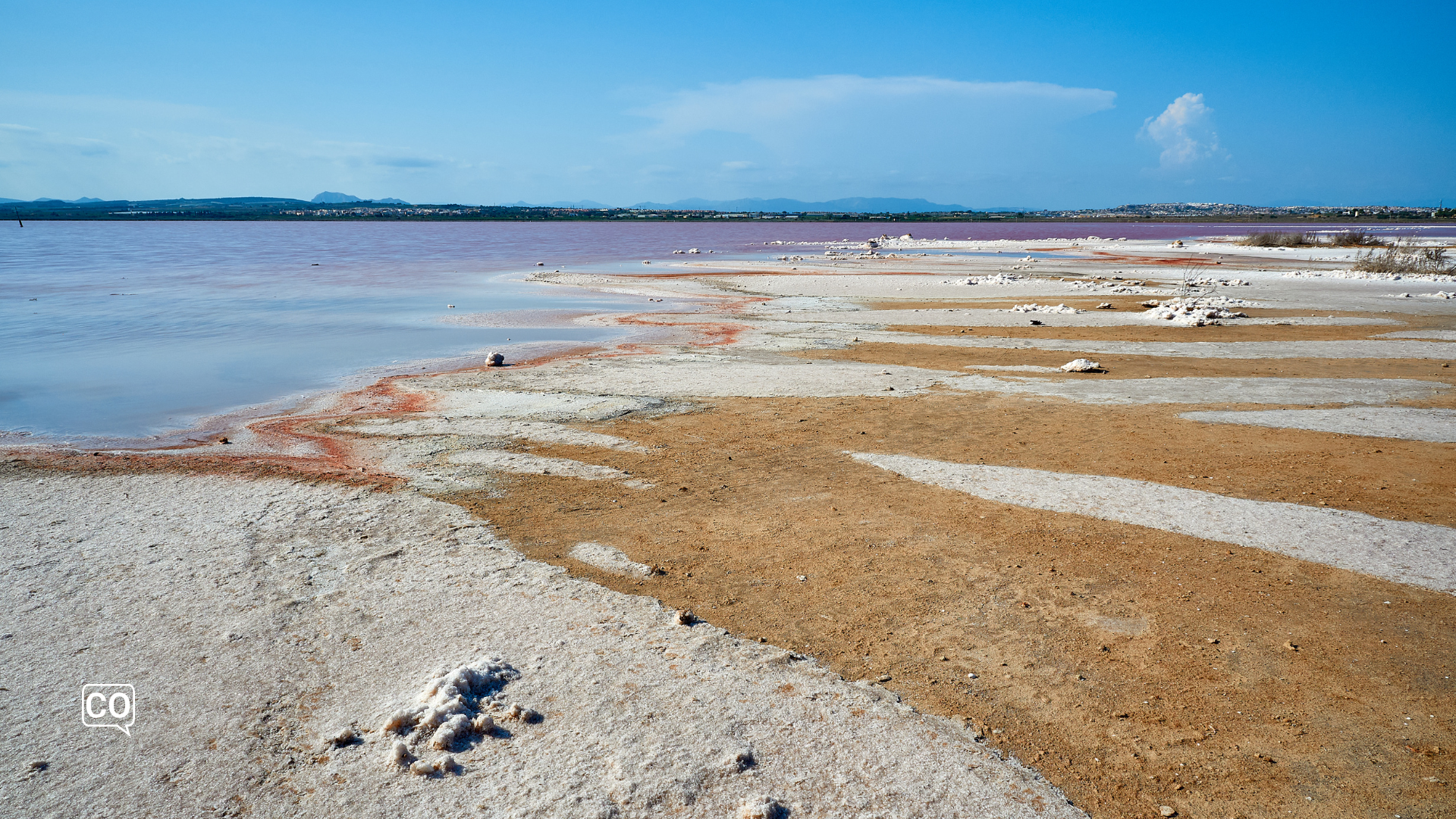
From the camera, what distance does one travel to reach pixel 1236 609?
204 inches

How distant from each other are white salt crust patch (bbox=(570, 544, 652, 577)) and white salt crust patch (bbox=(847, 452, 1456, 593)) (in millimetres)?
3234

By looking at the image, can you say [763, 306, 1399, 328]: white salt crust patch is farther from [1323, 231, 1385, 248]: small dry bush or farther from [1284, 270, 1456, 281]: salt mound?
[1323, 231, 1385, 248]: small dry bush

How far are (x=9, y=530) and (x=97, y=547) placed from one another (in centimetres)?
103

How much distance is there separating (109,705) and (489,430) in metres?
5.62

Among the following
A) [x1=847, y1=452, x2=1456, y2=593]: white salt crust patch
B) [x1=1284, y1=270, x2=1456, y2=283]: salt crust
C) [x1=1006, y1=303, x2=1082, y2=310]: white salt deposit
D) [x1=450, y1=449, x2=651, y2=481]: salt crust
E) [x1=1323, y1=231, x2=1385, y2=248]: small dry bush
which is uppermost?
[x1=1323, y1=231, x2=1385, y2=248]: small dry bush

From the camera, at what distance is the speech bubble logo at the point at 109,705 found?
4.04 meters

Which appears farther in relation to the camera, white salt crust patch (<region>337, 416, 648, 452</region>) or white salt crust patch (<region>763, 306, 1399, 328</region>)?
white salt crust patch (<region>763, 306, 1399, 328</region>)

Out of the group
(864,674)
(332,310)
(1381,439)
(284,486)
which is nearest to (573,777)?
(864,674)

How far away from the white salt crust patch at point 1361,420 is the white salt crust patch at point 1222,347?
4.68 meters

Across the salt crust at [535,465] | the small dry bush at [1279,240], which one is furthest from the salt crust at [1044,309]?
the small dry bush at [1279,240]

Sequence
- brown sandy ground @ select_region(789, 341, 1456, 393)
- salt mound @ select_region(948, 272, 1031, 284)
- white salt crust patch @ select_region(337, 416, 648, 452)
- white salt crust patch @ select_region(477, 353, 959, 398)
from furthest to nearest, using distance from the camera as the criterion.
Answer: salt mound @ select_region(948, 272, 1031, 284)
brown sandy ground @ select_region(789, 341, 1456, 393)
white salt crust patch @ select_region(477, 353, 959, 398)
white salt crust patch @ select_region(337, 416, 648, 452)

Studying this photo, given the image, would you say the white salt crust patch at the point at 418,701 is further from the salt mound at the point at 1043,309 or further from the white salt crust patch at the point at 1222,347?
the salt mound at the point at 1043,309

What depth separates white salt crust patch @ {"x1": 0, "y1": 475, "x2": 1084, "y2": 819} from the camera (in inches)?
139

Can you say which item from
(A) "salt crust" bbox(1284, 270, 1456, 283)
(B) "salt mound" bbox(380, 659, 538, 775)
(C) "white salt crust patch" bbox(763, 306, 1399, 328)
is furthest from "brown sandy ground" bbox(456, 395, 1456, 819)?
(A) "salt crust" bbox(1284, 270, 1456, 283)
